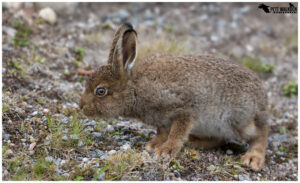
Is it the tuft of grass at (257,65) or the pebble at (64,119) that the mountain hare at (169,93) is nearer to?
the pebble at (64,119)

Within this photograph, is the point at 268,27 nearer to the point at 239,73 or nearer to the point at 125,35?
the point at 239,73

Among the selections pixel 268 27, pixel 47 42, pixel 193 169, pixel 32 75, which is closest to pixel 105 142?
pixel 193 169

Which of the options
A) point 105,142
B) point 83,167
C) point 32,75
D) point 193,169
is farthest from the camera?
point 32,75

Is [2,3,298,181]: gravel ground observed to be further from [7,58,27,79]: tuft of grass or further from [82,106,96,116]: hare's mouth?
[82,106,96,116]: hare's mouth

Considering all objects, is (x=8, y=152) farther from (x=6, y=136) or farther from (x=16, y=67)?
(x=16, y=67)

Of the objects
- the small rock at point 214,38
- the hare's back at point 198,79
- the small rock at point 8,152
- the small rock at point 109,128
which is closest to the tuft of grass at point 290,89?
the small rock at point 214,38

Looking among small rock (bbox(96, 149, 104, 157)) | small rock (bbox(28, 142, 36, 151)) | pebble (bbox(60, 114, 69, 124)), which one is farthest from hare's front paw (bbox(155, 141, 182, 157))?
small rock (bbox(28, 142, 36, 151))
